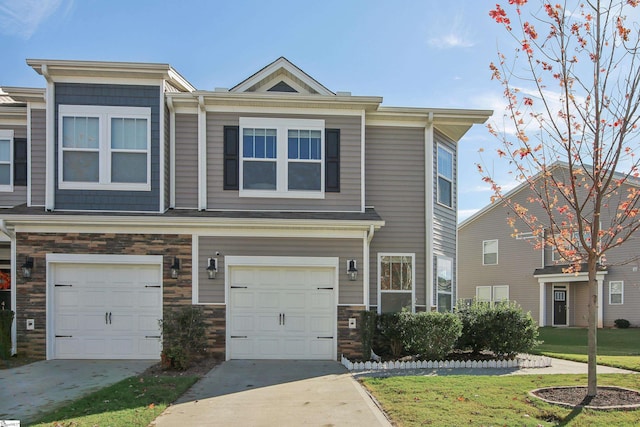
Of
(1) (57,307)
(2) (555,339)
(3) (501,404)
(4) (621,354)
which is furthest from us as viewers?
(2) (555,339)

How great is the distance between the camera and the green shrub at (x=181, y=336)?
962 cm

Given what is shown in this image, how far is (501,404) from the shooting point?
7.16 metres

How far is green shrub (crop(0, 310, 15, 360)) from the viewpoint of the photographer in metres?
10.3

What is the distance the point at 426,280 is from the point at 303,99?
5.45 m

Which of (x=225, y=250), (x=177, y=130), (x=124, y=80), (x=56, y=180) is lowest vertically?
(x=225, y=250)

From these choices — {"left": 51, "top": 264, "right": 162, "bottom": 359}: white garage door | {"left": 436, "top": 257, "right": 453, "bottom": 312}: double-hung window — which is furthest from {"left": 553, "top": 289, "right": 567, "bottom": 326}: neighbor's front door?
{"left": 51, "top": 264, "right": 162, "bottom": 359}: white garage door

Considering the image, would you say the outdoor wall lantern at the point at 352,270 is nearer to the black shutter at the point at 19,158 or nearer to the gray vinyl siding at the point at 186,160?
the gray vinyl siding at the point at 186,160

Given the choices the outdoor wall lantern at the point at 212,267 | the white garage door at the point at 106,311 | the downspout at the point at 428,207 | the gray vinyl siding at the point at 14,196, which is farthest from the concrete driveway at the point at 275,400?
the gray vinyl siding at the point at 14,196

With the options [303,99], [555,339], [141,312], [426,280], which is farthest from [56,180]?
[555,339]

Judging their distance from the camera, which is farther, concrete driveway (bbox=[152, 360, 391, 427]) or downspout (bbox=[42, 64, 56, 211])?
downspout (bbox=[42, 64, 56, 211])

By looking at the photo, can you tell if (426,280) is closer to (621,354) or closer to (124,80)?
(621,354)

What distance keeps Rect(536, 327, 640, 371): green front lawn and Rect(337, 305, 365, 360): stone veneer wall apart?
5.47m

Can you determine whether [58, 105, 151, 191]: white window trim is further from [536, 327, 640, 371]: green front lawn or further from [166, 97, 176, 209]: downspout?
[536, 327, 640, 371]: green front lawn

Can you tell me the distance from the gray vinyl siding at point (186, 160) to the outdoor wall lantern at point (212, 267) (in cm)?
154
